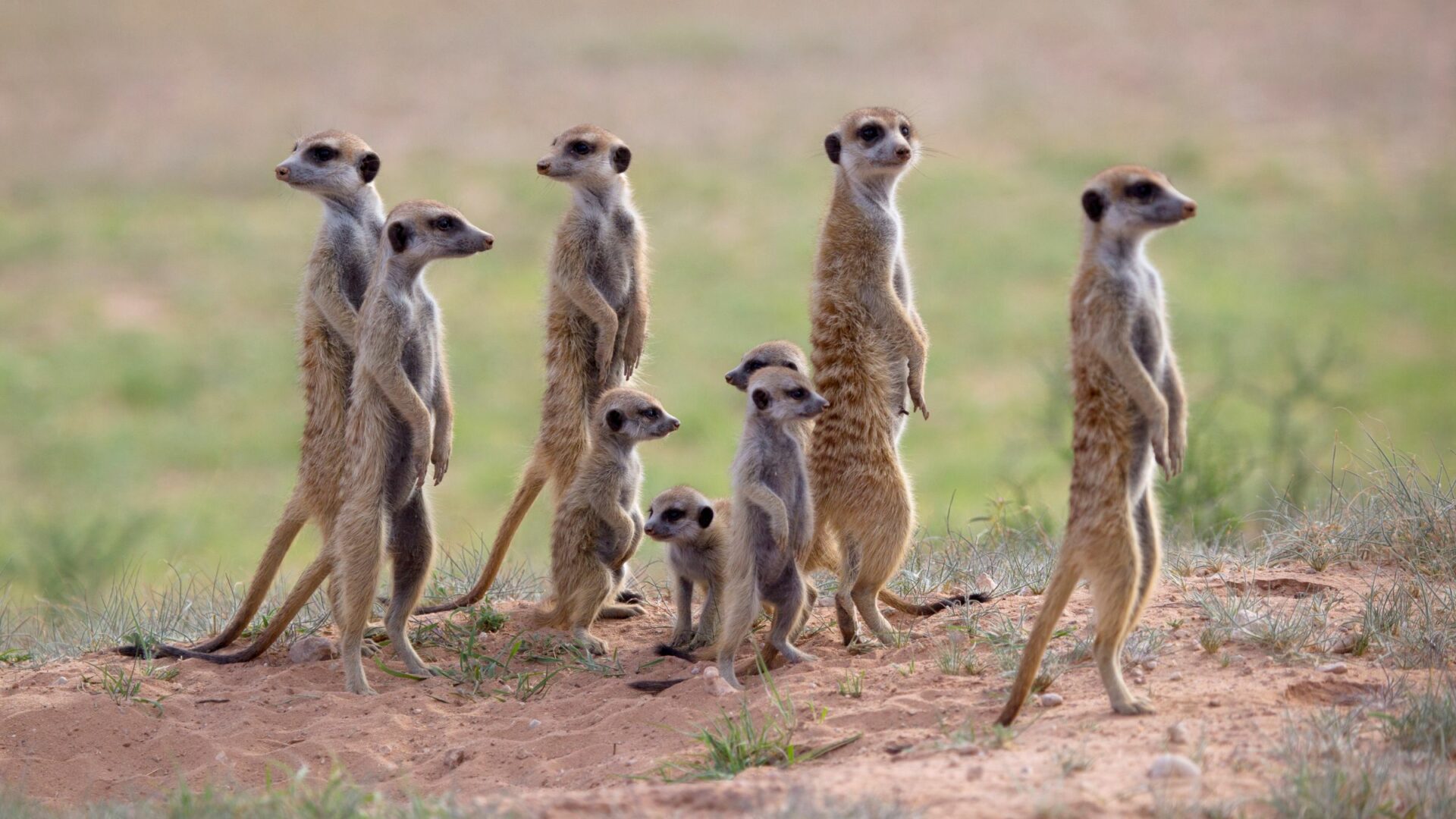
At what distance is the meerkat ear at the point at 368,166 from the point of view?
16.7 ft

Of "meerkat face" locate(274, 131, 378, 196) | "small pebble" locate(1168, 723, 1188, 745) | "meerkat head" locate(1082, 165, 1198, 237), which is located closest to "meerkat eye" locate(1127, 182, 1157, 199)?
"meerkat head" locate(1082, 165, 1198, 237)

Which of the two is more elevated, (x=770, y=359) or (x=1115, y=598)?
(x=770, y=359)

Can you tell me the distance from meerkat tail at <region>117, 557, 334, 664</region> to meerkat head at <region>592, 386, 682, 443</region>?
3.36 feet

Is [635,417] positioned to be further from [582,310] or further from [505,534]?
[505,534]

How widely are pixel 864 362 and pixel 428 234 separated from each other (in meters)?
1.44

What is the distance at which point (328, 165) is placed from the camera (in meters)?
5.04

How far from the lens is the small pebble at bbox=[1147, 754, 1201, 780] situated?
330 centimetres

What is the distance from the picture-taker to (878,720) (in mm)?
3938

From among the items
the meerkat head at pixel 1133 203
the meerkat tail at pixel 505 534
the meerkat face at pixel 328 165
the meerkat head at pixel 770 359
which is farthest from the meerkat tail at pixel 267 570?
the meerkat head at pixel 1133 203

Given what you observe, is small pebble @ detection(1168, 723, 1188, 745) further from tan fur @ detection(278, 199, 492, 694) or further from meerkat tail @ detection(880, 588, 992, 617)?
tan fur @ detection(278, 199, 492, 694)

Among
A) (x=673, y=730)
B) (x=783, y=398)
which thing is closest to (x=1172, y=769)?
(x=673, y=730)

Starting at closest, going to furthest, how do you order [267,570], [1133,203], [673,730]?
[1133,203] → [673,730] → [267,570]

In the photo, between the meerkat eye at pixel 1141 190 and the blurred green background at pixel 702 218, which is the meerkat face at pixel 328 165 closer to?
the blurred green background at pixel 702 218

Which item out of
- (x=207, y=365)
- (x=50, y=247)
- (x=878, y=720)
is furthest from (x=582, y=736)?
(x=50, y=247)
